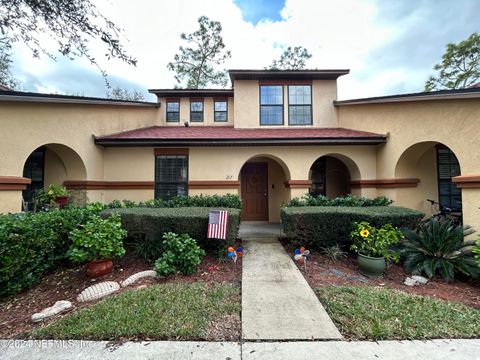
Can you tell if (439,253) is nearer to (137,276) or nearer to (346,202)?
(346,202)

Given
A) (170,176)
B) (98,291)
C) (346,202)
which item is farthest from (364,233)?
(170,176)

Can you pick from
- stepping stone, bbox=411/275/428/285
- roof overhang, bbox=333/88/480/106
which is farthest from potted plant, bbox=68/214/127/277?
roof overhang, bbox=333/88/480/106

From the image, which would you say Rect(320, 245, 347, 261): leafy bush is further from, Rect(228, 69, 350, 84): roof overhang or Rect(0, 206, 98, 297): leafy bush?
Rect(228, 69, 350, 84): roof overhang

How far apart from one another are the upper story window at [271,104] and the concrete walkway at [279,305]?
665cm

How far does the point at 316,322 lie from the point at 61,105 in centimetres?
885

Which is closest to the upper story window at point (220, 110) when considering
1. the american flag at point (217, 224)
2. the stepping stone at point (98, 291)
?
the american flag at point (217, 224)

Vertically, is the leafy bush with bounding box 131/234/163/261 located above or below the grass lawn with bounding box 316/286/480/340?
above

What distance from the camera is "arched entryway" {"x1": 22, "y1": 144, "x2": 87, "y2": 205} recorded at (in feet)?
23.9

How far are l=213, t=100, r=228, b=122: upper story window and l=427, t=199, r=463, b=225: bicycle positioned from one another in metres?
9.04

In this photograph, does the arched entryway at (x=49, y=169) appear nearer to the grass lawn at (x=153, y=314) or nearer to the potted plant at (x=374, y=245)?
the grass lawn at (x=153, y=314)

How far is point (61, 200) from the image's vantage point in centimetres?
654

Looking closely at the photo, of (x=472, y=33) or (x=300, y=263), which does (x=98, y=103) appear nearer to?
(x=300, y=263)

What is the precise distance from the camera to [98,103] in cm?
765

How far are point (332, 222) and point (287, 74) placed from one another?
732 cm
